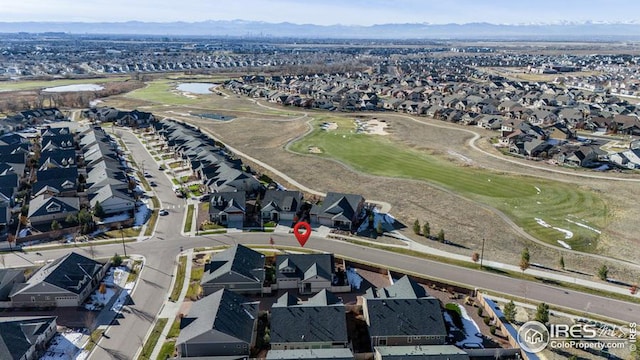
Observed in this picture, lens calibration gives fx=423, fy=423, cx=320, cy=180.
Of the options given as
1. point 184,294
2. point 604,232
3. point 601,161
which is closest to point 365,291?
point 184,294

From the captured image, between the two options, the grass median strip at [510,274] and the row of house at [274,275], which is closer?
the row of house at [274,275]

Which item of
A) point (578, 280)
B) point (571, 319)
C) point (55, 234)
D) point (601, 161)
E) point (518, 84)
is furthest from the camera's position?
point (518, 84)

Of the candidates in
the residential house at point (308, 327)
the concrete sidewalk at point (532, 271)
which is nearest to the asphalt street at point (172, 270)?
the concrete sidewalk at point (532, 271)

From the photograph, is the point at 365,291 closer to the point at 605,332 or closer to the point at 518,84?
the point at 605,332

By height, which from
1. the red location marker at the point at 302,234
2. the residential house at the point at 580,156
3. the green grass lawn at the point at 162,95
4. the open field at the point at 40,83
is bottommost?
the red location marker at the point at 302,234

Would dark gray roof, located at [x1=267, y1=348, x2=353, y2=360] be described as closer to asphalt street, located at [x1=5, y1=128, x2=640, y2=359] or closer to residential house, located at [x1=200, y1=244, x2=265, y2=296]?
residential house, located at [x1=200, y1=244, x2=265, y2=296]

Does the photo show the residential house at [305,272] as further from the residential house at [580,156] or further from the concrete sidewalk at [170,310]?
the residential house at [580,156]

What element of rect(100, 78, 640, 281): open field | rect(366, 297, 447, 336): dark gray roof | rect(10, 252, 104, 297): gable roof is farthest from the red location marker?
rect(10, 252, 104, 297): gable roof
